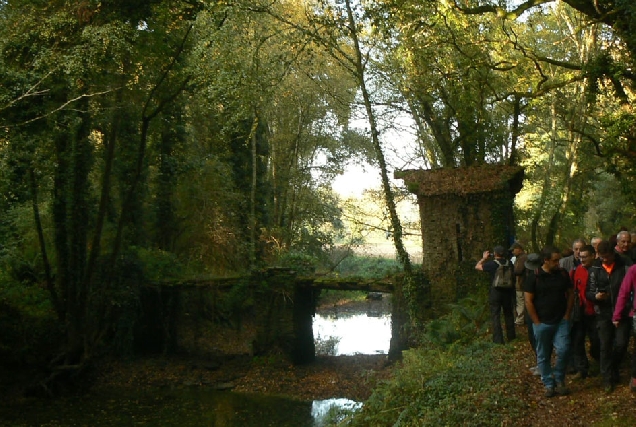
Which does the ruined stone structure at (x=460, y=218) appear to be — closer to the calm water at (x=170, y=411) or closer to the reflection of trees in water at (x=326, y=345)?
the calm water at (x=170, y=411)

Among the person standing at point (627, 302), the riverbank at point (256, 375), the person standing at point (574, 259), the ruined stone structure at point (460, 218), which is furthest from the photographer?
the riverbank at point (256, 375)

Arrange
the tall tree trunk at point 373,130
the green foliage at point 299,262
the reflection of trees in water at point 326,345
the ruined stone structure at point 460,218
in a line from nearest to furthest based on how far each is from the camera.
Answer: the tall tree trunk at point 373,130 → the ruined stone structure at point 460,218 → the green foliage at point 299,262 → the reflection of trees in water at point 326,345

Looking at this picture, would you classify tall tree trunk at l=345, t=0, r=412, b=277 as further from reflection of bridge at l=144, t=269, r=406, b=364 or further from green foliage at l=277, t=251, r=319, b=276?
green foliage at l=277, t=251, r=319, b=276

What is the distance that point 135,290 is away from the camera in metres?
→ 21.4

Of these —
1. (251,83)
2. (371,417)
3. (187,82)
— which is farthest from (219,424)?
(187,82)

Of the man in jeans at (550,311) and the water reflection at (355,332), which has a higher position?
the man in jeans at (550,311)

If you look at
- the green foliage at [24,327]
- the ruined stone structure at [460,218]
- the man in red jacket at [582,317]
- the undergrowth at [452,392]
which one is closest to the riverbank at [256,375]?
the green foliage at [24,327]

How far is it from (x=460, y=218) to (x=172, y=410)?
939 centimetres

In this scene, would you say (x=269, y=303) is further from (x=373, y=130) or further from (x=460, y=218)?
(x=373, y=130)

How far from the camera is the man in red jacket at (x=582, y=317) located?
25.1ft

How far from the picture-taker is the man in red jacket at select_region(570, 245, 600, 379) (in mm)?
7664

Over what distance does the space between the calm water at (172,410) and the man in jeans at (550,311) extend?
6170mm

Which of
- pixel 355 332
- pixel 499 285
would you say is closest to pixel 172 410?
pixel 499 285

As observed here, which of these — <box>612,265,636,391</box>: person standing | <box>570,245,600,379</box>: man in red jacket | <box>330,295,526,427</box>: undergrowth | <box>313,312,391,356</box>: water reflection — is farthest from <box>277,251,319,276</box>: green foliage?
<box>612,265,636,391</box>: person standing
